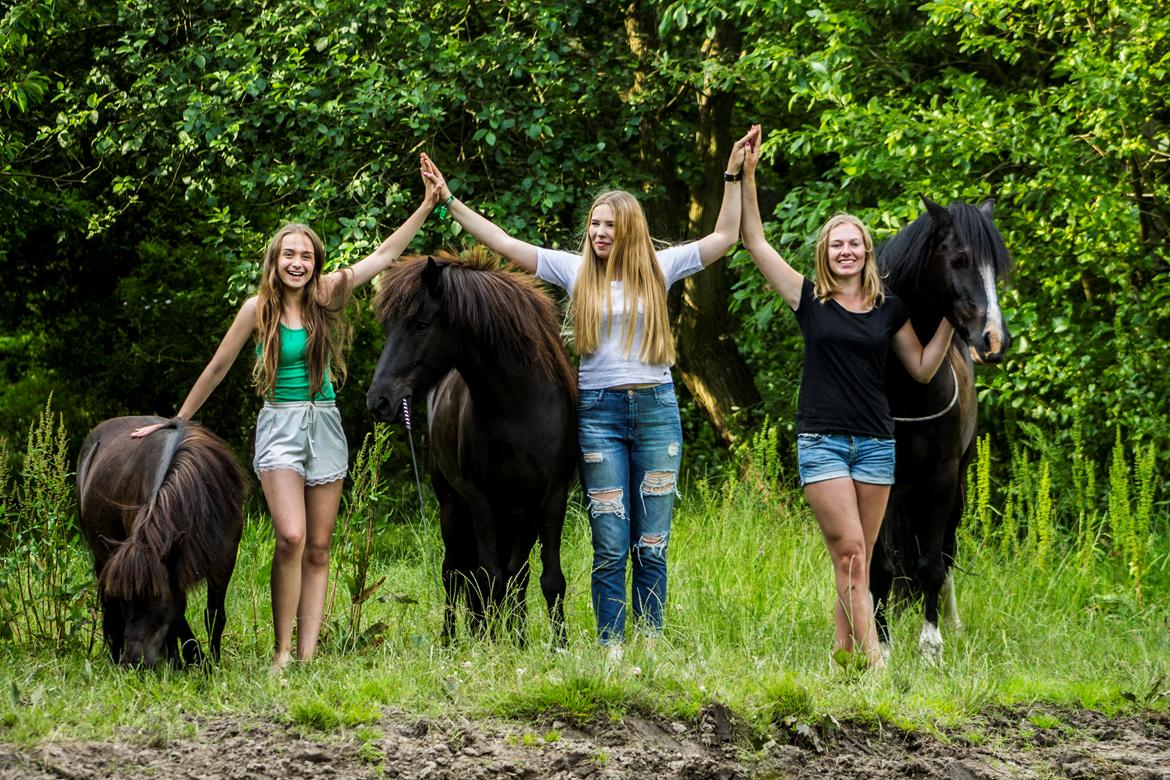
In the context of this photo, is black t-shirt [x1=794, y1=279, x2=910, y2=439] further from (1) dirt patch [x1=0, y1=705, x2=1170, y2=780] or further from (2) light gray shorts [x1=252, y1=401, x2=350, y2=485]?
(2) light gray shorts [x1=252, y1=401, x2=350, y2=485]

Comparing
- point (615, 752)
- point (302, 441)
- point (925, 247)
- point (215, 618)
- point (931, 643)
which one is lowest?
point (931, 643)

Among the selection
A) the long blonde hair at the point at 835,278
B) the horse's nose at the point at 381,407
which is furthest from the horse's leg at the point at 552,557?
the long blonde hair at the point at 835,278

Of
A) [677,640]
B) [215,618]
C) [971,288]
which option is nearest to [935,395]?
[971,288]

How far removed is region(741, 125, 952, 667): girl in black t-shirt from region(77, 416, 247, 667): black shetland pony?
7.99 ft

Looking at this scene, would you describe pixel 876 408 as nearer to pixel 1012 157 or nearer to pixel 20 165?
pixel 1012 157

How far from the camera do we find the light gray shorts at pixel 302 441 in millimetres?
5422

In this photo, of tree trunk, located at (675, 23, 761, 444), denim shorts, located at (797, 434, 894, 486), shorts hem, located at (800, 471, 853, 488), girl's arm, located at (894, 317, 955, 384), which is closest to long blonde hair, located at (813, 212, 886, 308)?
girl's arm, located at (894, 317, 955, 384)

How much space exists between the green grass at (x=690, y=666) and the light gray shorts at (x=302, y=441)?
783mm

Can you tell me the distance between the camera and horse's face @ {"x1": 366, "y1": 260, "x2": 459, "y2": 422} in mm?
5430

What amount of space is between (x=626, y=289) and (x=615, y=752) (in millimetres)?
1980

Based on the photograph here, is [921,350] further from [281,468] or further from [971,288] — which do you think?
[281,468]

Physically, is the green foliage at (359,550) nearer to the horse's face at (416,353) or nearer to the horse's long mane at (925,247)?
the horse's face at (416,353)

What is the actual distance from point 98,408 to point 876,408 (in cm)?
1040

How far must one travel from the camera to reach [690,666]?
509 cm
